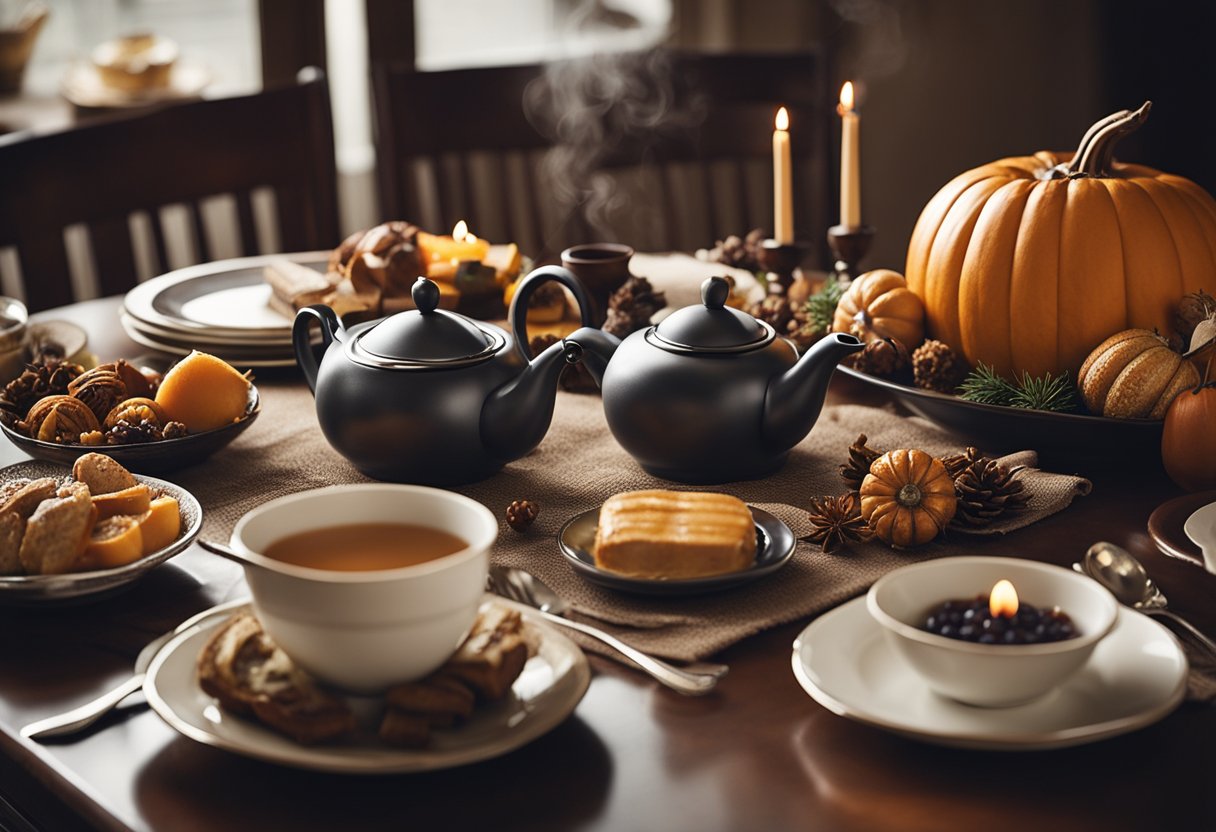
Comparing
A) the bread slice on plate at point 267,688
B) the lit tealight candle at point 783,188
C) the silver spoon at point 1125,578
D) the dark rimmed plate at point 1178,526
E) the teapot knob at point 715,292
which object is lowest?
the silver spoon at point 1125,578

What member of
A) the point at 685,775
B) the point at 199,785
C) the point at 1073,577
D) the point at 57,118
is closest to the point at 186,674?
the point at 199,785

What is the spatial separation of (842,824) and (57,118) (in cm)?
285

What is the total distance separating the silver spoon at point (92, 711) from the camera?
2.79 ft

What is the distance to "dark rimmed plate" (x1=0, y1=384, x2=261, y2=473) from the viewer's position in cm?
125

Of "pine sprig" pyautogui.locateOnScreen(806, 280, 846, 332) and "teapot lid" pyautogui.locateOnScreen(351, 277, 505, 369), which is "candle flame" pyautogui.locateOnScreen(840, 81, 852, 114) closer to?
"pine sprig" pyautogui.locateOnScreen(806, 280, 846, 332)

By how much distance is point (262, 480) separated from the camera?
4.29ft

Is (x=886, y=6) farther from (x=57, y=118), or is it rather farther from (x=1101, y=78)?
(x=57, y=118)

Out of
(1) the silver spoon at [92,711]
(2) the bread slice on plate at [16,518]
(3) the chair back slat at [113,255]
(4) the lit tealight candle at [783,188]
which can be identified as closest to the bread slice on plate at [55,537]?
(2) the bread slice on plate at [16,518]

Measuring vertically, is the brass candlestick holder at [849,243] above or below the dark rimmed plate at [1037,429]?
above

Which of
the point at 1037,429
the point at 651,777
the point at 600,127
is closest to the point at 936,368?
the point at 1037,429

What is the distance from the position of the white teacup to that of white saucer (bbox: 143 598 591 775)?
0.14 ft

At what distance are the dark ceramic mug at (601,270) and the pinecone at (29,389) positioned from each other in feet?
1.97

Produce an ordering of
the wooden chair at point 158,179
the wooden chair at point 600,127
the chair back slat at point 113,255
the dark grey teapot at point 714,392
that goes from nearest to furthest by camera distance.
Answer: the dark grey teapot at point 714,392 → the wooden chair at point 158,179 → the chair back slat at point 113,255 → the wooden chair at point 600,127

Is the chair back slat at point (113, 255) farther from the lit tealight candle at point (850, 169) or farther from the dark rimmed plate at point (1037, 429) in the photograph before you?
the dark rimmed plate at point (1037, 429)
